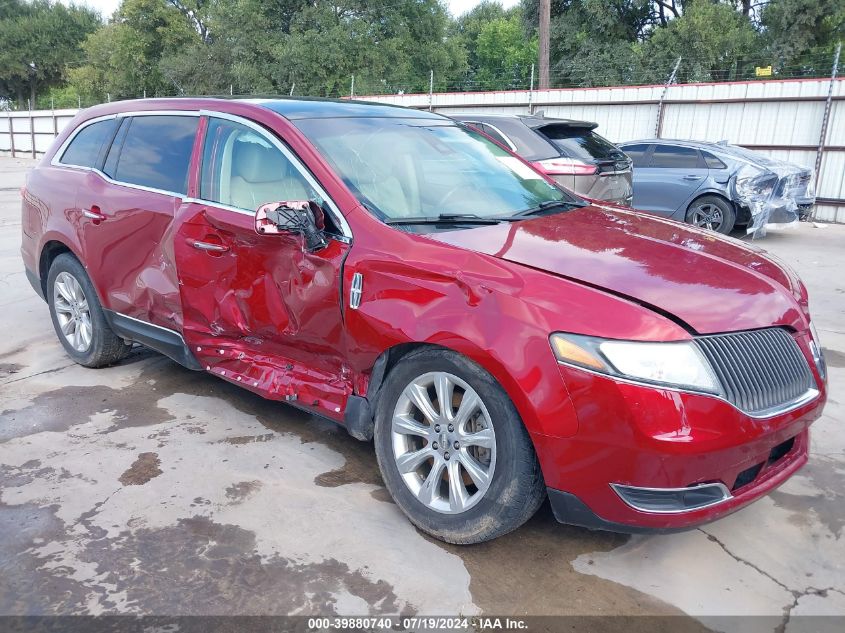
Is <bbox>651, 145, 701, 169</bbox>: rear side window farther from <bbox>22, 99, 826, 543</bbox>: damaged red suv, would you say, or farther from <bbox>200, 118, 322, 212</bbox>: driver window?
<bbox>200, 118, 322, 212</bbox>: driver window

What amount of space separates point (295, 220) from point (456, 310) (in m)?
0.91

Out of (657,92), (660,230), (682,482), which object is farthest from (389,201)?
(657,92)

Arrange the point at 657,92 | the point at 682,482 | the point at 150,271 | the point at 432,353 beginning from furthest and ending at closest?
1. the point at 657,92
2. the point at 150,271
3. the point at 432,353
4. the point at 682,482

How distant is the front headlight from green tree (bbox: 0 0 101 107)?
59248 mm

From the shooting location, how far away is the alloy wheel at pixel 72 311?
4.88 m

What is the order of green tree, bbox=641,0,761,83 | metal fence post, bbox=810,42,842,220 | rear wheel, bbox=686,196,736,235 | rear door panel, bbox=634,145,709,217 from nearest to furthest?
rear wheel, bbox=686,196,736,235
rear door panel, bbox=634,145,709,217
metal fence post, bbox=810,42,842,220
green tree, bbox=641,0,761,83

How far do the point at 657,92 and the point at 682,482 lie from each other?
47.6ft

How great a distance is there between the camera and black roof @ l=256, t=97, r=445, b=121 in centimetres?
367

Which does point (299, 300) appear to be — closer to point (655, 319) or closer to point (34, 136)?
point (655, 319)

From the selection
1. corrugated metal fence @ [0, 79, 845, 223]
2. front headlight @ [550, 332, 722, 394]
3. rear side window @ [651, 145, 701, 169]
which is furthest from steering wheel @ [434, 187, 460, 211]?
corrugated metal fence @ [0, 79, 845, 223]

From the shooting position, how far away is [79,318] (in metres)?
4.95

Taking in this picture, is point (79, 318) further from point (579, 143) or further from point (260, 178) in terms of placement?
point (579, 143)

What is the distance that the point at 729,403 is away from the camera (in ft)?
7.95

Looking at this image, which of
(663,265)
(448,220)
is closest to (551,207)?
(448,220)
